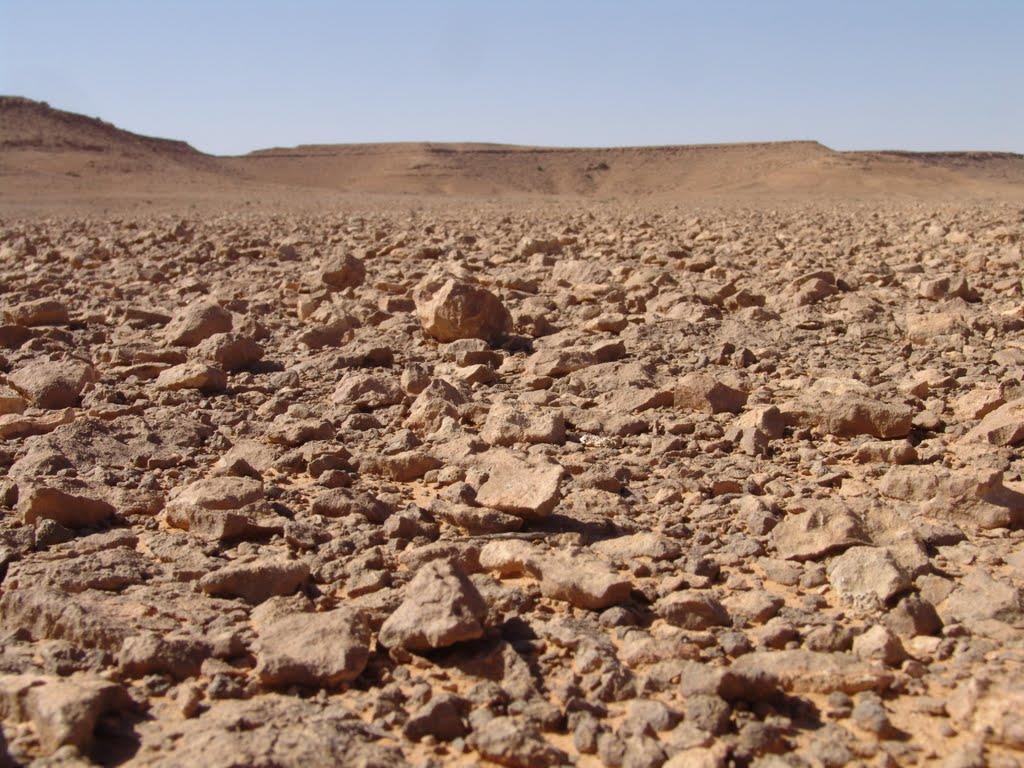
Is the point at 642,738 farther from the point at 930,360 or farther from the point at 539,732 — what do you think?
the point at 930,360

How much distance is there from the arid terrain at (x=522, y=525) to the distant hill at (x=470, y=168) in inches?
847

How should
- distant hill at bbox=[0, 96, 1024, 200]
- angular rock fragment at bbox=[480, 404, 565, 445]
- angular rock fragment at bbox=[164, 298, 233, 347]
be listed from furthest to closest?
distant hill at bbox=[0, 96, 1024, 200], angular rock fragment at bbox=[164, 298, 233, 347], angular rock fragment at bbox=[480, 404, 565, 445]

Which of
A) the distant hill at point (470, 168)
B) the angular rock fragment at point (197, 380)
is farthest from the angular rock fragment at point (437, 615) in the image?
the distant hill at point (470, 168)

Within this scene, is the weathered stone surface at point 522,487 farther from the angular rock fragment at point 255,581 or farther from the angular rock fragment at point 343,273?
the angular rock fragment at point 343,273

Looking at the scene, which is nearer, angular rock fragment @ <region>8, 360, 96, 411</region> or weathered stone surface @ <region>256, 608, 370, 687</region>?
weathered stone surface @ <region>256, 608, 370, 687</region>

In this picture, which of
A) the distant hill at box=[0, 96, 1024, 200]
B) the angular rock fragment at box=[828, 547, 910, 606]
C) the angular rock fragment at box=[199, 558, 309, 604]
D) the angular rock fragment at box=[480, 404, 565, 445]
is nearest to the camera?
the angular rock fragment at box=[828, 547, 910, 606]

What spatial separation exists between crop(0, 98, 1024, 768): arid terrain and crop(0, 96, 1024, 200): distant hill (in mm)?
21520

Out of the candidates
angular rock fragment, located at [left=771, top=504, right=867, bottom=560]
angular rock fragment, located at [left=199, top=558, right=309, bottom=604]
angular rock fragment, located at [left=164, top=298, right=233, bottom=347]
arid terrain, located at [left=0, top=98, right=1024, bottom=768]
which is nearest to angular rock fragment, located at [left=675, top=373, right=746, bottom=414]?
arid terrain, located at [left=0, top=98, right=1024, bottom=768]

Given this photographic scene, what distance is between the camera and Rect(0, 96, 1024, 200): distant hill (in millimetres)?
29809

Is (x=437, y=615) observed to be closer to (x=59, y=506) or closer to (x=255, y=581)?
(x=255, y=581)

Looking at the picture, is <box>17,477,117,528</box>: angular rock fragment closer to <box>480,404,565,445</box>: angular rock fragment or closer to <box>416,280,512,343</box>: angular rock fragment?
<box>480,404,565,445</box>: angular rock fragment

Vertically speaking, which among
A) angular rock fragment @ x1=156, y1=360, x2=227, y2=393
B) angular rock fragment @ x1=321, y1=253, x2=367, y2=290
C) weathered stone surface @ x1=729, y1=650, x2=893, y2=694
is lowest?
weathered stone surface @ x1=729, y1=650, x2=893, y2=694

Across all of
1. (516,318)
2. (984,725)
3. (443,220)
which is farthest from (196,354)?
(443,220)

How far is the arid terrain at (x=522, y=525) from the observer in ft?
6.33
